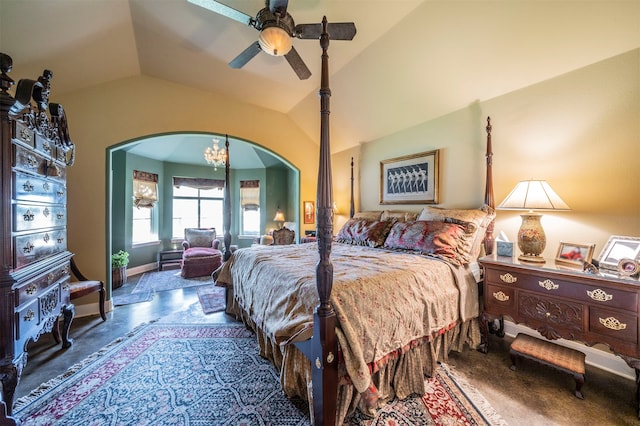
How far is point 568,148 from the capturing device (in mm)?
2154

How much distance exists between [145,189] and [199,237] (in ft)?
5.42

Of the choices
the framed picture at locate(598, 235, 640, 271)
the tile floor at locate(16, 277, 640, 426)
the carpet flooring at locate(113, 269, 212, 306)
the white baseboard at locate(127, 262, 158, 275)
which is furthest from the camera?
the white baseboard at locate(127, 262, 158, 275)

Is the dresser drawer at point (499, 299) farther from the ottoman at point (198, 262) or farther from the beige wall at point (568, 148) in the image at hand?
the ottoman at point (198, 262)

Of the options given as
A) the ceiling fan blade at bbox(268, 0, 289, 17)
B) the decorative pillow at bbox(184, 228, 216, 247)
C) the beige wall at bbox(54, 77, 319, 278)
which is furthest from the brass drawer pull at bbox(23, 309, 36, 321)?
the decorative pillow at bbox(184, 228, 216, 247)

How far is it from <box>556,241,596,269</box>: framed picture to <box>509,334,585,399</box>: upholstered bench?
683mm

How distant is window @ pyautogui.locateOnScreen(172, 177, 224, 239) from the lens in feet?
20.9

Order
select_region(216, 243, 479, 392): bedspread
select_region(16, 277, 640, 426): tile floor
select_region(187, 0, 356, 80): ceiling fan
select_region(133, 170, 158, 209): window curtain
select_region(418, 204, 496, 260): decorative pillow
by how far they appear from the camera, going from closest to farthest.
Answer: select_region(216, 243, 479, 392): bedspread
select_region(16, 277, 640, 426): tile floor
select_region(187, 0, 356, 80): ceiling fan
select_region(418, 204, 496, 260): decorative pillow
select_region(133, 170, 158, 209): window curtain

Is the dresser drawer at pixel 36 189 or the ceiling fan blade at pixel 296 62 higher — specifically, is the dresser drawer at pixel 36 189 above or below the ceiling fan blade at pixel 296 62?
below

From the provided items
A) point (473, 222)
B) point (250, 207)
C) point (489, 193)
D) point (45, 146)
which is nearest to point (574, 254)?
point (473, 222)

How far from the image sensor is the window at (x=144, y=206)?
5.42 meters

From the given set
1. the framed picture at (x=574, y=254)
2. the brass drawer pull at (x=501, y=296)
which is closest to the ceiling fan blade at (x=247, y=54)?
the brass drawer pull at (x=501, y=296)

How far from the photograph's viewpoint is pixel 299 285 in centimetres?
160

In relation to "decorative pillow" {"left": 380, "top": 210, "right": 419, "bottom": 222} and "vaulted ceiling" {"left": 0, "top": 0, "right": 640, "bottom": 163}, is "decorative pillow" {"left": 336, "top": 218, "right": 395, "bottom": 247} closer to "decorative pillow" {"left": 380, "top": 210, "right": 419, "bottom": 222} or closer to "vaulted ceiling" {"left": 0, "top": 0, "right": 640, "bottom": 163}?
"decorative pillow" {"left": 380, "top": 210, "right": 419, "bottom": 222}

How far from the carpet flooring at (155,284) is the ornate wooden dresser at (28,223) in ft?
4.68
